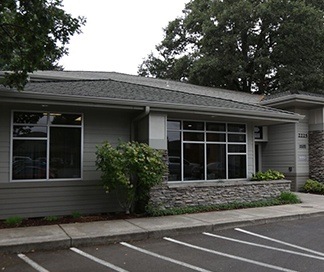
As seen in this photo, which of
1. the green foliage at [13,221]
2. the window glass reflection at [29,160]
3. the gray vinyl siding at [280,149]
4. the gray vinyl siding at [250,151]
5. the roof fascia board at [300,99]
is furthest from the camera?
the gray vinyl siding at [280,149]

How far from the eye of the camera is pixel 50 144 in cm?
993

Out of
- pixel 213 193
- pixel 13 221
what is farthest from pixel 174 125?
pixel 13 221

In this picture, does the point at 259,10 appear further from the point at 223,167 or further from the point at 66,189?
the point at 66,189

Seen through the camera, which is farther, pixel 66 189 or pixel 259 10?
pixel 259 10

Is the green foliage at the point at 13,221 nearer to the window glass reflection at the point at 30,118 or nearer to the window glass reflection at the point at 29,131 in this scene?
the window glass reflection at the point at 29,131

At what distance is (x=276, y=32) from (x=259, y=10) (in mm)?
2729

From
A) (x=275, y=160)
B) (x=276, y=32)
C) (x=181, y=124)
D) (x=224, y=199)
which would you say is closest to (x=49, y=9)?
(x=181, y=124)

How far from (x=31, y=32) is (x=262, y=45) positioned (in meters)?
25.4

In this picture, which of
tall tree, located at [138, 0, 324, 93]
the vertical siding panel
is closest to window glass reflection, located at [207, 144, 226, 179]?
the vertical siding panel

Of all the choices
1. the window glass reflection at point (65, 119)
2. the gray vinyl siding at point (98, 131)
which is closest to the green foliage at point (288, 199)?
the gray vinyl siding at point (98, 131)

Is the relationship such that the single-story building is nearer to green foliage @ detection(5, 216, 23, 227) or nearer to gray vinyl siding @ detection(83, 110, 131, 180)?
gray vinyl siding @ detection(83, 110, 131, 180)

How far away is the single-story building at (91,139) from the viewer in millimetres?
9391

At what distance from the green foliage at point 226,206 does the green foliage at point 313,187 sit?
3.55 meters

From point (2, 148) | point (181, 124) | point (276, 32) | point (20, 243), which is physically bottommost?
point (20, 243)
